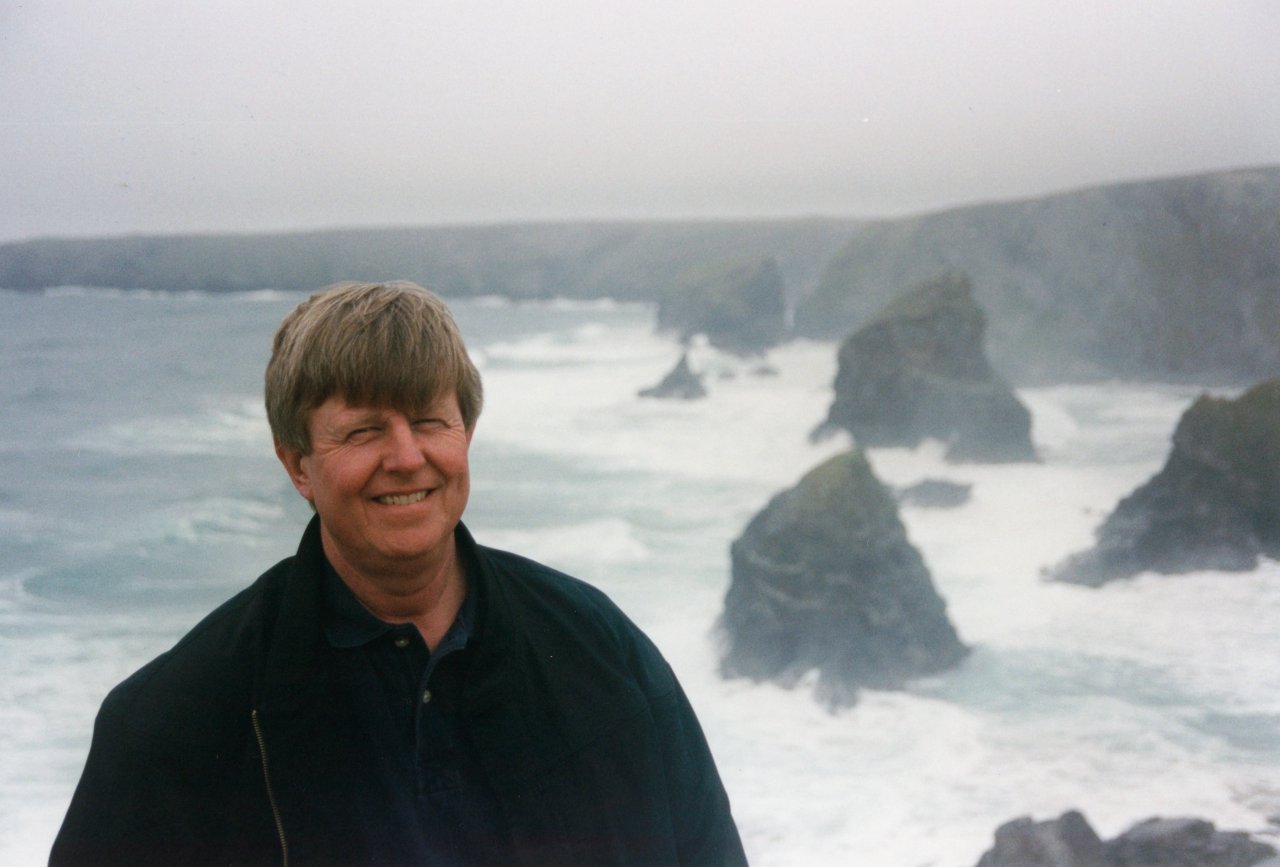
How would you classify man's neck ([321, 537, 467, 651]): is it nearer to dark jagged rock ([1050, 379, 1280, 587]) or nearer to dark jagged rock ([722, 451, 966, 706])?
dark jagged rock ([722, 451, 966, 706])

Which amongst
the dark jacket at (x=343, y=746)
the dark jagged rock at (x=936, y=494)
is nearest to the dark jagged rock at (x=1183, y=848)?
the dark jagged rock at (x=936, y=494)

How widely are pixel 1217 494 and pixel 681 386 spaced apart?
1.61 metres

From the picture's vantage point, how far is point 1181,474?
3199 millimetres

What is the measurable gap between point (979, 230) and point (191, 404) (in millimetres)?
2356

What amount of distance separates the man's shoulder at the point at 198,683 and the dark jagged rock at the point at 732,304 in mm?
2092

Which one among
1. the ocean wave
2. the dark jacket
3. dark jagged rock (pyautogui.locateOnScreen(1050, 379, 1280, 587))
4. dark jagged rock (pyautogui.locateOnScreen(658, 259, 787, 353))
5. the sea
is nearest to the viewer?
the dark jacket

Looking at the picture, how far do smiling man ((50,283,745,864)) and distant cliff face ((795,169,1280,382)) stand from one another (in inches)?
81.5

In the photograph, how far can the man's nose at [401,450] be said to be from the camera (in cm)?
137

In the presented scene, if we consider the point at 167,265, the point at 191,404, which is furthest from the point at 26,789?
the point at 167,265

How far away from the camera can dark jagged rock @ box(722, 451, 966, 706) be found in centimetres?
307

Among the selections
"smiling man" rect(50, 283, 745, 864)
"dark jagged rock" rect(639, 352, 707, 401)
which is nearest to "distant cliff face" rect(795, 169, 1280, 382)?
"dark jagged rock" rect(639, 352, 707, 401)

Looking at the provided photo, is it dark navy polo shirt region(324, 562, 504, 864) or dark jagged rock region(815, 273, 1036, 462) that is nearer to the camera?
dark navy polo shirt region(324, 562, 504, 864)

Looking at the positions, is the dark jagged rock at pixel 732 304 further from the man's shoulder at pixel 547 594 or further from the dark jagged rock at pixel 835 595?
the man's shoulder at pixel 547 594

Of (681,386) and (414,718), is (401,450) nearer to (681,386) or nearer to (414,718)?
(414,718)
